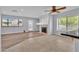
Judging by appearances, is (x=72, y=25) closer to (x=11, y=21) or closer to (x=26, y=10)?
(x=26, y=10)

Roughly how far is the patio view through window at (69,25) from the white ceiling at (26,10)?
0.22m

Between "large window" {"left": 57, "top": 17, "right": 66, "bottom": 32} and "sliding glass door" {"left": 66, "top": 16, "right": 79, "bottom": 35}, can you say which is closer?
"sliding glass door" {"left": 66, "top": 16, "right": 79, "bottom": 35}

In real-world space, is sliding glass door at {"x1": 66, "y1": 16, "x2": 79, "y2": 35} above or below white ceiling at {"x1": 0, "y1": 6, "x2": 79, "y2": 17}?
below

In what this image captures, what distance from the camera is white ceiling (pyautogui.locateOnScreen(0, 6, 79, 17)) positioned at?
1.66 metres

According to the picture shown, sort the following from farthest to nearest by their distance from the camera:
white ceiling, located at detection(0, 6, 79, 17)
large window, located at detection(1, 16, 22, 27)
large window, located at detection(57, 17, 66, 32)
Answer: large window, located at detection(57, 17, 66, 32), large window, located at detection(1, 16, 22, 27), white ceiling, located at detection(0, 6, 79, 17)

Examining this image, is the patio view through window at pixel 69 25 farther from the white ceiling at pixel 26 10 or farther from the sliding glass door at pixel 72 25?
the white ceiling at pixel 26 10

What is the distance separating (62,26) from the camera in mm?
1936

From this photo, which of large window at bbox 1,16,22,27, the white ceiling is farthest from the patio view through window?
large window at bbox 1,16,22,27

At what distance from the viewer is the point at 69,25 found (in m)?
1.89

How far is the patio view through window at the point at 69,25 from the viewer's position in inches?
71.9

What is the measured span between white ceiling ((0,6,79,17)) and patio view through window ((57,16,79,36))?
224mm

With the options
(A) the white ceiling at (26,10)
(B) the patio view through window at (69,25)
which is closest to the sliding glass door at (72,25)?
(B) the patio view through window at (69,25)

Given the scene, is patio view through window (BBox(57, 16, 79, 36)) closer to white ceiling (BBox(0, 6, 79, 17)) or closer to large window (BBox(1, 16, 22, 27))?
white ceiling (BBox(0, 6, 79, 17))
